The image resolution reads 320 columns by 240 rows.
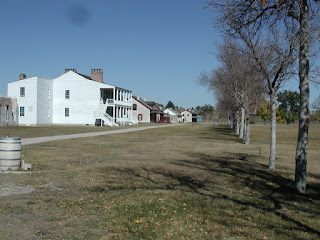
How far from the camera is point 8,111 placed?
43.1m

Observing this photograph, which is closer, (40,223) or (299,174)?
(40,223)

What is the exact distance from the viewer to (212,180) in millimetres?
9094

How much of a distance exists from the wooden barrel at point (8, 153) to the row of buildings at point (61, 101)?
1382 inches

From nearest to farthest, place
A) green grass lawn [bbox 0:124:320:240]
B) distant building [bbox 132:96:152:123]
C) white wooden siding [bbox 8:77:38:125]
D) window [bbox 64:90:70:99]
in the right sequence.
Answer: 1. green grass lawn [bbox 0:124:320:240]
2. white wooden siding [bbox 8:77:38:125]
3. window [bbox 64:90:70:99]
4. distant building [bbox 132:96:152:123]

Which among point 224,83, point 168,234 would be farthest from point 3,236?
point 224,83

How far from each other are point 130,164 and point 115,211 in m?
5.96

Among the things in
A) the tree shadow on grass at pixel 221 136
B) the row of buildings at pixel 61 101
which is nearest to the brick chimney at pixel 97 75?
the row of buildings at pixel 61 101

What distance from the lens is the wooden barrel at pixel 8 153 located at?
936cm

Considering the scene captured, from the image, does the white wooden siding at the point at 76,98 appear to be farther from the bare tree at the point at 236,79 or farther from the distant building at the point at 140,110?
the distant building at the point at 140,110

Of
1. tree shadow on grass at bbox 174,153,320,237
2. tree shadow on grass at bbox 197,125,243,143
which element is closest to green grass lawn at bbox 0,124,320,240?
tree shadow on grass at bbox 174,153,320,237

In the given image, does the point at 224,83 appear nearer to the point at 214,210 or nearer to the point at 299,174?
the point at 299,174

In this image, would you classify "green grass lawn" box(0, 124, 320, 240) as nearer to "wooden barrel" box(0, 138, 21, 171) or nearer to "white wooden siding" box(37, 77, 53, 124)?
"wooden barrel" box(0, 138, 21, 171)

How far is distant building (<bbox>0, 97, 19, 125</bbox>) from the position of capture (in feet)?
135

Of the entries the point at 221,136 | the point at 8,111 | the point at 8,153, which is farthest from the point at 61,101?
the point at 8,153
